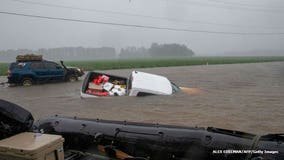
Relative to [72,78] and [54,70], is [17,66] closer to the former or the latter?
[54,70]

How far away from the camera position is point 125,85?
1492 cm

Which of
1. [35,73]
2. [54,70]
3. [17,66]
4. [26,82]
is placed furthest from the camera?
[54,70]

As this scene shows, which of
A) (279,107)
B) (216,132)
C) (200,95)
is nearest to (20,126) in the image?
(216,132)

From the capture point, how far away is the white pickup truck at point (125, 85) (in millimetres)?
13555

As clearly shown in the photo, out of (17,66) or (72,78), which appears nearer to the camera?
(17,66)

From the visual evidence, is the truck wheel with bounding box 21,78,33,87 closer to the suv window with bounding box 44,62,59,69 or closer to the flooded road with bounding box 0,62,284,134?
the suv window with bounding box 44,62,59,69

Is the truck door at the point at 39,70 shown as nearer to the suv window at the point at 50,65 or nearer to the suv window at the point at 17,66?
the suv window at the point at 50,65

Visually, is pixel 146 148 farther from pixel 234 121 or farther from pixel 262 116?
pixel 262 116

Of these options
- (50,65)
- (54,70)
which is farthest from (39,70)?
(54,70)

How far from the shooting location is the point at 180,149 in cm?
486

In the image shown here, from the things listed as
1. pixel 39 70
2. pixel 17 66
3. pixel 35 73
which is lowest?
pixel 35 73

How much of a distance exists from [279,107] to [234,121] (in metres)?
3.61

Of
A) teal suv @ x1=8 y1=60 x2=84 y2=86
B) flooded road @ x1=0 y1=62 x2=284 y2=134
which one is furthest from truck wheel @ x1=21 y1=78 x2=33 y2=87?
flooded road @ x1=0 y1=62 x2=284 y2=134

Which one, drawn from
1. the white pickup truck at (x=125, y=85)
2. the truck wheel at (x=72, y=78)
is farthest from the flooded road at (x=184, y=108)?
the truck wheel at (x=72, y=78)
